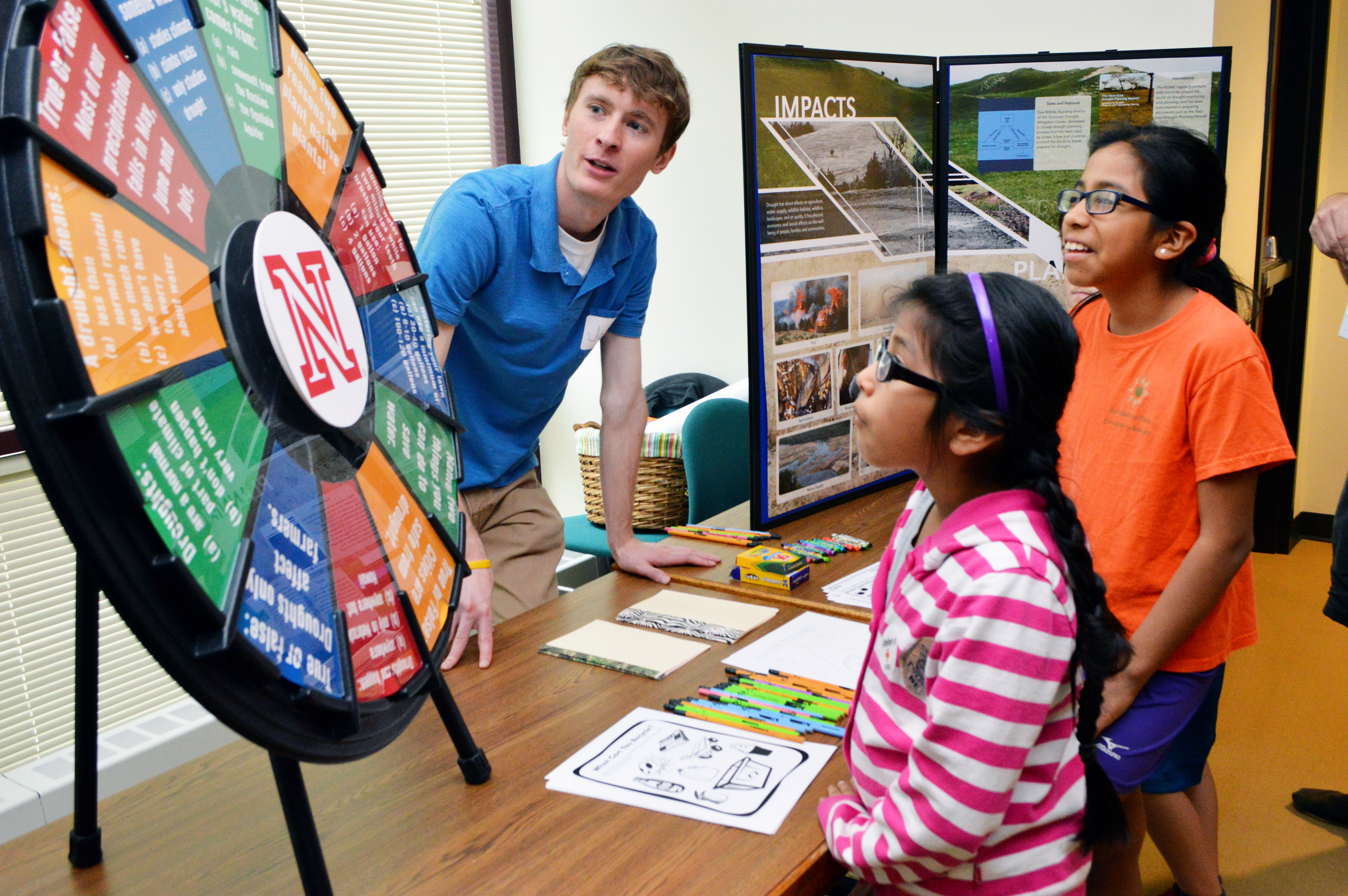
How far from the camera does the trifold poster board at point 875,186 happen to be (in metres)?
2.03

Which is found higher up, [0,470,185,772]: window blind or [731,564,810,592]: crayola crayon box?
[731,564,810,592]: crayola crayon box

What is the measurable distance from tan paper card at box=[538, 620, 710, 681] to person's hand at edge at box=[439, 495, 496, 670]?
9cm

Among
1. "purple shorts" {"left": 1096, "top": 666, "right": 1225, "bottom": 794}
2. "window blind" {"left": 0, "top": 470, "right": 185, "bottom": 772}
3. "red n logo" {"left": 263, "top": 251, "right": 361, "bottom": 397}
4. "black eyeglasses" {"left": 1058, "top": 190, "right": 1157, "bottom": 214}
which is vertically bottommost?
"window blind" {"left": 0, "top": 470, "right": 185, "bottom": 772}

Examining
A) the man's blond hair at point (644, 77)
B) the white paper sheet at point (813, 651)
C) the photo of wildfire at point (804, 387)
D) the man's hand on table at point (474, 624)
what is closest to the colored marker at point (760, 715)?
the white paper sheet at point (813, 651)

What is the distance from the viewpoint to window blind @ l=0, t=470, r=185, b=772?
265 cm

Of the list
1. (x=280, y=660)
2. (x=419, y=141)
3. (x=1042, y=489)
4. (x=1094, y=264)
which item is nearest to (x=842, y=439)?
(x=1094, y=264)

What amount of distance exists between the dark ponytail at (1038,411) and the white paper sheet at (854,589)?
0.64 m

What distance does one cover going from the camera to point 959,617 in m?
0.90

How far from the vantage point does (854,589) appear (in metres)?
1.71

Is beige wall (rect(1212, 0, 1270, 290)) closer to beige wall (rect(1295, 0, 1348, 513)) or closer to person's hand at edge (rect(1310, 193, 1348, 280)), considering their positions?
beige wall (rect(1295, 0, 1348, 513))

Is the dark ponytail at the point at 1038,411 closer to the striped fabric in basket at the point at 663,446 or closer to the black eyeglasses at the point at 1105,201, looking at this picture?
the black eyeglasses at the point at 1105,201

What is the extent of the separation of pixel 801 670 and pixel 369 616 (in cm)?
72

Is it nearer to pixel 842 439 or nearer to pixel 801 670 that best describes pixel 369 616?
pixel 801 670

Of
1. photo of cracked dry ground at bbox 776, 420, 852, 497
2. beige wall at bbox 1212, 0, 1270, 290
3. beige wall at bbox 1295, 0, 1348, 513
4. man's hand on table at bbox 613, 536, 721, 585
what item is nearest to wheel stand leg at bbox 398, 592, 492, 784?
man's hand on table at bbox 613, 536, 721, 585
